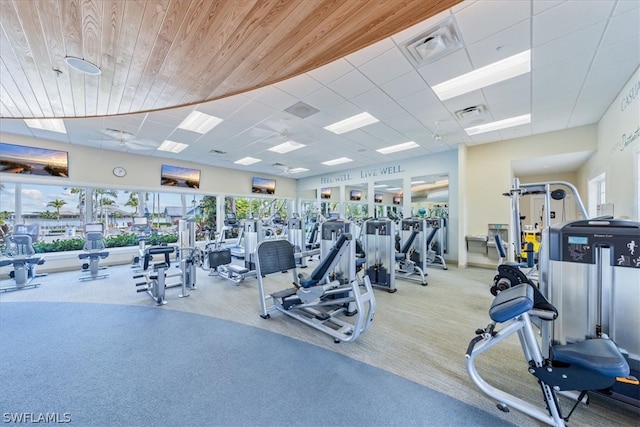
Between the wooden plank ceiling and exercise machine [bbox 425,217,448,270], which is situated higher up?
the wooden plank ceiling

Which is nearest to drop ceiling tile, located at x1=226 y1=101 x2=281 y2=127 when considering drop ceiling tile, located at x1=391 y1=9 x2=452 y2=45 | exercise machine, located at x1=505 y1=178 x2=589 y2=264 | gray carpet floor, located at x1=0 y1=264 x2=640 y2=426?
drop ceiling tile, located at x1=391 y1=9 x2=452 y2=45

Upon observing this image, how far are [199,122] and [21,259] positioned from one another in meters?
4.36

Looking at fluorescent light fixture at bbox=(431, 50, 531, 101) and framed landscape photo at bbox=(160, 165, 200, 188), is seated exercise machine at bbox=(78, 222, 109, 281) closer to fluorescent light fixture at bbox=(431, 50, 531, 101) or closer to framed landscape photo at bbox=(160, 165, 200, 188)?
framed landscape photo at bbox=(160, 165, 200, 188)

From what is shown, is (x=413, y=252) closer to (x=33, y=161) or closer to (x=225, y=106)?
(x=225, y=106)

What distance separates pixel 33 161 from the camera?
5.89m

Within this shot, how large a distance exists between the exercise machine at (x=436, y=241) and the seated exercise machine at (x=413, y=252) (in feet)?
3.09

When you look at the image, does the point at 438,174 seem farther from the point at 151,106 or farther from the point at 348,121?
the point at 151,106

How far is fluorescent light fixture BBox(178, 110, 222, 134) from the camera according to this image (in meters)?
4.78

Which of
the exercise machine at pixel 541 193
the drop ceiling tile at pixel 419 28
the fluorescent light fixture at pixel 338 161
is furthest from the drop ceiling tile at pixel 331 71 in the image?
the fluorescent light fixture at pixel 338 161

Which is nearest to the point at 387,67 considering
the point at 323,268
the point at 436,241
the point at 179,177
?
the point at 323,268

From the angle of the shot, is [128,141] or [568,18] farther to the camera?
[128,141]

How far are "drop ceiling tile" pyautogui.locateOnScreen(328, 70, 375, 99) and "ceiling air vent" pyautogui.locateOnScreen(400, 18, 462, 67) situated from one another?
668 millimetres

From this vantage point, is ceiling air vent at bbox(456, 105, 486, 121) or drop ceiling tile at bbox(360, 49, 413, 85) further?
ceiling air vent at bbox(456, 105, 486, 121)

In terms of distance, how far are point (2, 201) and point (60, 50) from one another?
588 centimetres
